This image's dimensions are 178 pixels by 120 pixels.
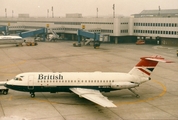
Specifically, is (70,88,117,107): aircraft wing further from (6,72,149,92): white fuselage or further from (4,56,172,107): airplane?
(6,72,149,92): white fuselage

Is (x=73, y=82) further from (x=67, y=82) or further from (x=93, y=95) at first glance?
(x=93, y=95)

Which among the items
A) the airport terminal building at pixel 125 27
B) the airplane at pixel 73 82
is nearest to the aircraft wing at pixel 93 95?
the airplane at pixel 73 82

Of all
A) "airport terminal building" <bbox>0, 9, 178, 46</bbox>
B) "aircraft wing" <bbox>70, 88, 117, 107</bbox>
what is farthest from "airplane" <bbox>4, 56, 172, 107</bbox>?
"airport terminal building" <bbox>0, 9, 178, 46</bbox>

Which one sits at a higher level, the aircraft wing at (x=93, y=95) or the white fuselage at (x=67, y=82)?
the white fuselage at (x=67, y=82)

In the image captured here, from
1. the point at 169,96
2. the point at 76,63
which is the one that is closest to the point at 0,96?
the point at 169,96

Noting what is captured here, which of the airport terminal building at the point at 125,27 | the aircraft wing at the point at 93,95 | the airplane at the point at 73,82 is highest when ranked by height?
the airport terminal building at the point at 125,27

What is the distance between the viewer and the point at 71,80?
1419 inches

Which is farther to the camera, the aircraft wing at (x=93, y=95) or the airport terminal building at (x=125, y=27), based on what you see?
the airport terminal building at (x=125, y=27)

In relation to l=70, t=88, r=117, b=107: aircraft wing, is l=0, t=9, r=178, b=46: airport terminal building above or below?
above

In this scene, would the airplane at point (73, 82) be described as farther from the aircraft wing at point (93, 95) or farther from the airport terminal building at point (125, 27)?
the airport terminal building at point (125, 27)

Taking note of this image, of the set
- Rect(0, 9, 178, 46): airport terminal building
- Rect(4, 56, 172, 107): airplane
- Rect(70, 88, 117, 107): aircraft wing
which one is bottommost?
Rect(70, 88, 117, 107): aircraft wing

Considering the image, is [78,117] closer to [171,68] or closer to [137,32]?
[171,68]

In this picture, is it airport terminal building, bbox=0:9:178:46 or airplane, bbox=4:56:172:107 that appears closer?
airplane, bbox=4:56:172:107

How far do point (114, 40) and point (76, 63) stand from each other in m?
52.5
